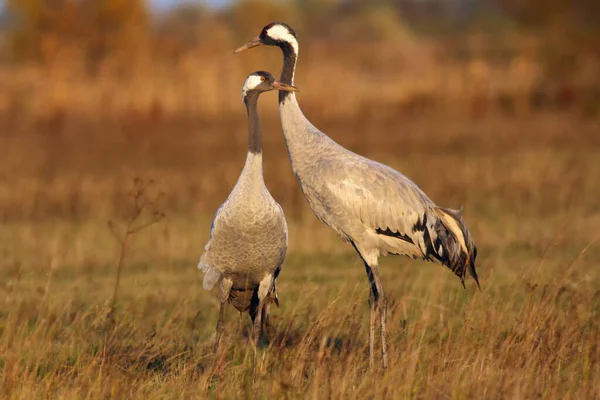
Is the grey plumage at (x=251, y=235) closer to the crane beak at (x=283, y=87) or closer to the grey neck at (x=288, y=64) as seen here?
the crane beak at (x=283, y=87)

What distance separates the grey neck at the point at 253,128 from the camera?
6717 mm

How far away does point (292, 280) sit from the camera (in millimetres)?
9453

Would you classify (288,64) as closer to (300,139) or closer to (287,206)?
(300,139)

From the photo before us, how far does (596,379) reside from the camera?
583 centimetres

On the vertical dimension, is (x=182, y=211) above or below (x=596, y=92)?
below

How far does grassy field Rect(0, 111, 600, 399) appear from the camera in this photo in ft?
19.5

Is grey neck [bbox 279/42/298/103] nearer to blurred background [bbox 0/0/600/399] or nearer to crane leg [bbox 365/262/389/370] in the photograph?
blurred background [bbox 0/0/600/399]

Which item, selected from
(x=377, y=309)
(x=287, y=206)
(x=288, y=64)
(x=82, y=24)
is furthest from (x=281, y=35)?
(x=82, y=24)

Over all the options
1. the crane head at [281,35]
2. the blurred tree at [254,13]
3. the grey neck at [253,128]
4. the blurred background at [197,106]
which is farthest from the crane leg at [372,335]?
the blurred tree at [254,13]

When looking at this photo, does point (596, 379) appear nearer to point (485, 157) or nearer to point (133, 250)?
point (133, 250)

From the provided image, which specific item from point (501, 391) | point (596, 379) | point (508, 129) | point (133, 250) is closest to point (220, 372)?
point (501, 391)

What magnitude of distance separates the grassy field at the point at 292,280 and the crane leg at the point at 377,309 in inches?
3.9

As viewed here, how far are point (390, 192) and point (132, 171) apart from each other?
39.4 feet

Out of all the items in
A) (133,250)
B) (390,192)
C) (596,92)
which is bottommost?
(133,250)
